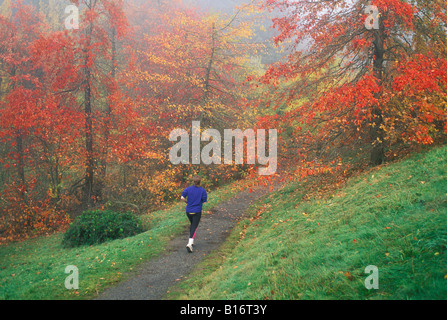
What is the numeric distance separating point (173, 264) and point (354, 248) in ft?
14.6

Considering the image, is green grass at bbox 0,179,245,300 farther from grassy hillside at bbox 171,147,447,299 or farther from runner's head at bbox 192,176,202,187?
runner's head at bbox 192,176,202,187

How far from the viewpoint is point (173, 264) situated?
7.54 metres

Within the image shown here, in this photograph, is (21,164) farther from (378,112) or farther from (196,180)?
(378,112)

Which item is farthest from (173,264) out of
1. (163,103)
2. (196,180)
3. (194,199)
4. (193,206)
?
(163,103)

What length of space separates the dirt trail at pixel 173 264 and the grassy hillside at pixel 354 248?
15.6 inches

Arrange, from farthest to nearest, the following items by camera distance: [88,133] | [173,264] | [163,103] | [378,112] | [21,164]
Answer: [163,103], [21,164], [88,133], [378,112], [173,264]

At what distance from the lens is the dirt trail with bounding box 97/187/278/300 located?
590cm

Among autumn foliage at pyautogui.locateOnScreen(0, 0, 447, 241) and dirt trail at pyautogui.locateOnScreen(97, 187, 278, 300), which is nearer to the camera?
dirt trail at pyautogui.locateOnScreen(97, 187, 278, 300)

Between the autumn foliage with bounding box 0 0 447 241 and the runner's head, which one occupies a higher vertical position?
the autumn foliage with bounding box 0 0 447 241

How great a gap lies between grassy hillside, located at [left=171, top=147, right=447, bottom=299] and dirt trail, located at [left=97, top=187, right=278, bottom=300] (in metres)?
0.40

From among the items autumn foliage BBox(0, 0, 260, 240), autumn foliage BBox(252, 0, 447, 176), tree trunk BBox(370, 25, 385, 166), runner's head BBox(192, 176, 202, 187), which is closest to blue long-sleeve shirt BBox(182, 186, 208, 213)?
runner's head BBox(192, 176, 202, 187)
